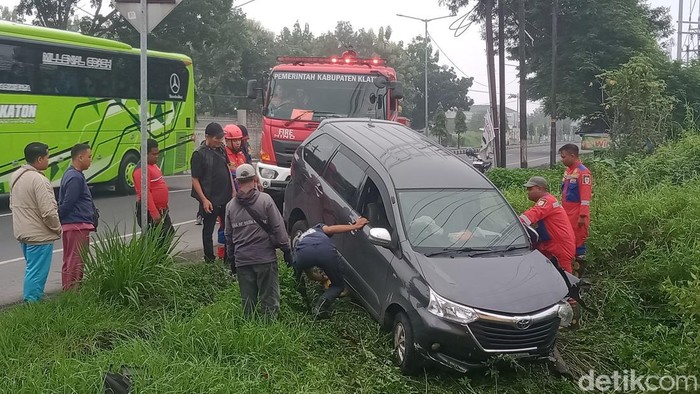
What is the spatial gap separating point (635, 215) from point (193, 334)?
17.9 feet

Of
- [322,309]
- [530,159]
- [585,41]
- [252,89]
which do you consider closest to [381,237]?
[322,309]

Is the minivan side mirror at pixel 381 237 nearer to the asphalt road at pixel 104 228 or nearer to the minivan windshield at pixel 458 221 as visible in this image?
the minivan windshield at pixel 458 221

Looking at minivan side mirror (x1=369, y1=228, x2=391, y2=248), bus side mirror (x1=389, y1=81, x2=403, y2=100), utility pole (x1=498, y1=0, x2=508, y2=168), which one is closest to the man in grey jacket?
minivan side mirror (x1=369, y1=228, x2=391, y2=248)

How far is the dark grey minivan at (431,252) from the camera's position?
4789 millimetres

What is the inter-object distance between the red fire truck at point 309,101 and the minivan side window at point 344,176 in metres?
3.63

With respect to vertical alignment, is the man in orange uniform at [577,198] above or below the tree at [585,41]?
below

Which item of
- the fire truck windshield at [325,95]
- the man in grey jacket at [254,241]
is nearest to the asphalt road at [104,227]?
the man in grey jacket at [254,241]

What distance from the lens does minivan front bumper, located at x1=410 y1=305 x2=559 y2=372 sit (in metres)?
4.72

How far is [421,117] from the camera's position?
67.9 meters

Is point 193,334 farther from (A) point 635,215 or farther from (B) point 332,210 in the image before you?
(A) point 635,215

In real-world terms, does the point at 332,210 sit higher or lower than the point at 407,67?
lower

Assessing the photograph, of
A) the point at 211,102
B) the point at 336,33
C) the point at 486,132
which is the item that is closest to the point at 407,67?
the point at 336,33

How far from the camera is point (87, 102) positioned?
13477mm

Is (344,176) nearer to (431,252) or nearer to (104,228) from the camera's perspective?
(431,252)
